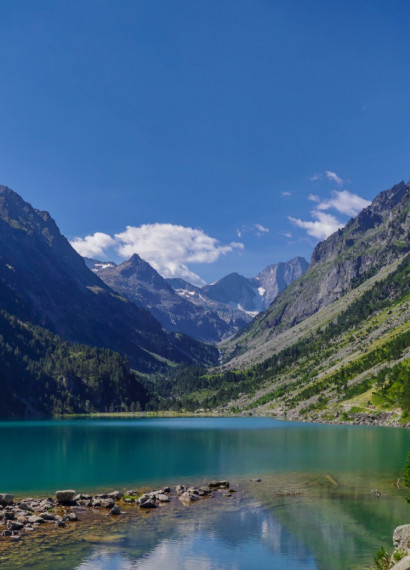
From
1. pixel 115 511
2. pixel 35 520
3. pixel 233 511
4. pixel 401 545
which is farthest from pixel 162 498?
pixel 401 545

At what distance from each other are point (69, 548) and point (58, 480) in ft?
121

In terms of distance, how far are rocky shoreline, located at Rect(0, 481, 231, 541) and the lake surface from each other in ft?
6.20

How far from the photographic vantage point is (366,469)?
77562 mm

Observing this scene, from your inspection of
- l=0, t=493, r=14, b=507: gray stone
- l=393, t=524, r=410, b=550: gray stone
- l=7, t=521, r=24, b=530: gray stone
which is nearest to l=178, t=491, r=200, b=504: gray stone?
l=7, t=521, r=24, b=530: gray stone

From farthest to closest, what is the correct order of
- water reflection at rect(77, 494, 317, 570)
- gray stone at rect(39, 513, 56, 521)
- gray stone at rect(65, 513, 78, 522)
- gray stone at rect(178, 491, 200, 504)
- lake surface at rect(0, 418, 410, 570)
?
gray stone at rect(178, 491, 200, 504) < gray stone at rect(65, 513, 78, 522) < gray stone at rect(39, 513, 56, 521) < lake surface at rect(0, 418, 410, 570) < water reflection at rect(77, 494, 317, 570)

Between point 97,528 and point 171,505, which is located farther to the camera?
point 171,505

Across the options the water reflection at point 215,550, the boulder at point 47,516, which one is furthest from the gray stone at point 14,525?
the water reflection at point 215,550

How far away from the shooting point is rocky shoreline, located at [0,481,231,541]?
44250 mm

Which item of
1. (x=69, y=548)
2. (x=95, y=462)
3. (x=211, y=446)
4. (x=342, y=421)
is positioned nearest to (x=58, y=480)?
(x=95, y=462)

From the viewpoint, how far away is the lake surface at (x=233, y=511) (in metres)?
36.0

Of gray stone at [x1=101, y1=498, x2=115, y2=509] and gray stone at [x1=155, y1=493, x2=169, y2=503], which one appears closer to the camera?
gray stone at [x1=101, y1=498, x2=115, y2=509]

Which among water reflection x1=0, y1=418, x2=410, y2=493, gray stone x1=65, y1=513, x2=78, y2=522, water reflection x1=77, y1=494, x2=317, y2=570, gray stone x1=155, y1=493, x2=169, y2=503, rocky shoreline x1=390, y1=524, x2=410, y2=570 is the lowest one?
water reflection x1=0, y1=418, x2=410, y2=493

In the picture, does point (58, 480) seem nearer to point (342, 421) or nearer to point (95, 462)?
point (95, 462)

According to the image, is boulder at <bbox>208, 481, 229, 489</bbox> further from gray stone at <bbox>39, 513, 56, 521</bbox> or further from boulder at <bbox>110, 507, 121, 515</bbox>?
gray stone at <bbox>39, 513, 56, 521</bbox>
